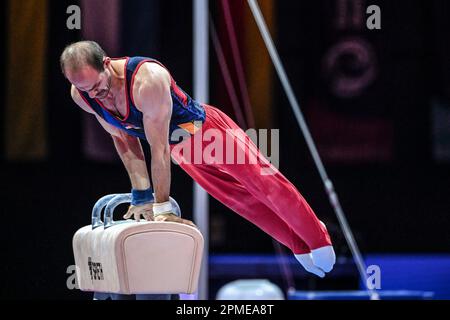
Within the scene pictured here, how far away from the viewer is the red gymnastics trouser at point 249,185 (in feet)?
13.0

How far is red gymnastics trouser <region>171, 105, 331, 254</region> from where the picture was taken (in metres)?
3.95

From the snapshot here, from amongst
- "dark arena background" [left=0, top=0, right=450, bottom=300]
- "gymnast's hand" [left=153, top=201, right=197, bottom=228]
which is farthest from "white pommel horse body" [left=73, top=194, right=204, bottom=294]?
"dark arena background" [left=0, top=0, right=450, bottom=300]

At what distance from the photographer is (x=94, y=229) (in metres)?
3.69

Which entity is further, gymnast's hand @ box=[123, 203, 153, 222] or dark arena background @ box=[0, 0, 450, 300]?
dark arena background @ box=[0, 0, 450, 300]

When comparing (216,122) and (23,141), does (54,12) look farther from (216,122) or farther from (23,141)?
(216,122)

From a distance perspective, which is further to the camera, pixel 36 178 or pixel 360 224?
pixel 360 224

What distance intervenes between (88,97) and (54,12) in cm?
230

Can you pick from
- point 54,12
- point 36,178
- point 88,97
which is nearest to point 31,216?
point 36,178

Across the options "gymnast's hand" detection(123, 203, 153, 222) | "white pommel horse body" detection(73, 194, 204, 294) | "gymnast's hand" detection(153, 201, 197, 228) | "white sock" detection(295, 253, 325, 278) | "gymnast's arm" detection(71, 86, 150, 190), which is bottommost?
"white sock" detection(295, 253, 325, 278)

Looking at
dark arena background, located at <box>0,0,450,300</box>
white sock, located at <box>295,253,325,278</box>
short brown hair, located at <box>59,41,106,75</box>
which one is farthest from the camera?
dark arena background, located at <box>0,0,450,300</box>

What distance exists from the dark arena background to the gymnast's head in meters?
1.92

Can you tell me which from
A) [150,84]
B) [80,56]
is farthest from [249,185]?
[80,56]

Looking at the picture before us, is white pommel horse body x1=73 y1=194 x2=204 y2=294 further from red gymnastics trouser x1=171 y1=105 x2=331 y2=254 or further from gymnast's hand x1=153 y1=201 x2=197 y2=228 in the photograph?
red gymnastics trouser x1=171 y1=105 x2=331 y2=254

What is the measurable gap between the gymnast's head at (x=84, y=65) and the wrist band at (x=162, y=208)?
1.95 ft
